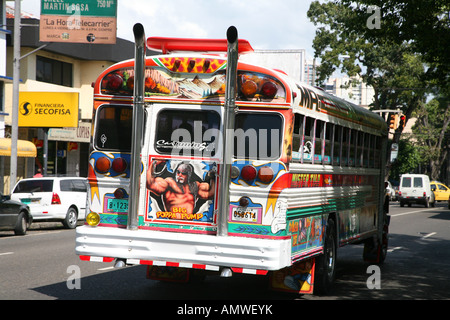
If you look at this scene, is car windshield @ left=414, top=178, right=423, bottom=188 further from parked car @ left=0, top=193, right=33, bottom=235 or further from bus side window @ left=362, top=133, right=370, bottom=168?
bus side window @ left=362, top=133, right=370, bottom=168

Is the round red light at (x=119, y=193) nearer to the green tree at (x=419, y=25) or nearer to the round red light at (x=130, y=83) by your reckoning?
the round red light at (x=130, y=83)

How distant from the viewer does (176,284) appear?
1065cm

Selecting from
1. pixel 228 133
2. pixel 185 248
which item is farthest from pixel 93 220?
pixel 228 133

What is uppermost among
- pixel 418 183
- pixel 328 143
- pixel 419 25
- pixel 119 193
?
pixel 419 25

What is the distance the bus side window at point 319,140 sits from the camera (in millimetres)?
9492

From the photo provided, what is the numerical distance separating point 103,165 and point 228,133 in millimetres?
1654

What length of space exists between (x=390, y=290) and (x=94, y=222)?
4.81m

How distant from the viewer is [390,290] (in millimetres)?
10930

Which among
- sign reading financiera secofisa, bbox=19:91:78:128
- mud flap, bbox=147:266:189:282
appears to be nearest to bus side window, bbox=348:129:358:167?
mud flap, bbox=147:266:189:282

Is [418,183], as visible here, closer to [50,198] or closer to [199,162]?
[50,198]

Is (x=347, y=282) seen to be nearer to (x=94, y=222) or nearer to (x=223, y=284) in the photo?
(x=223, y=284)

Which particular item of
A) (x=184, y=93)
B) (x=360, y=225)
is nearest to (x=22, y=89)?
(x=360, y=225)

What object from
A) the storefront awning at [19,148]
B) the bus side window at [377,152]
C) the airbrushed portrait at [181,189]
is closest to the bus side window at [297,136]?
the airbrushed portrait at [181,189]

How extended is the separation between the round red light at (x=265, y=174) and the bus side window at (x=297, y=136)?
487 mm
